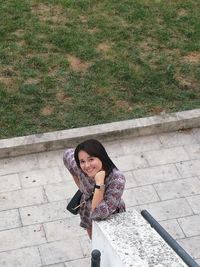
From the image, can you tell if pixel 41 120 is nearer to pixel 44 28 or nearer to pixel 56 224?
pixel 56 224

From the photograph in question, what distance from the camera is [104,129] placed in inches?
301

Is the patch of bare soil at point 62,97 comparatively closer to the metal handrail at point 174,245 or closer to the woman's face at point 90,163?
the woman's face at point 90,163

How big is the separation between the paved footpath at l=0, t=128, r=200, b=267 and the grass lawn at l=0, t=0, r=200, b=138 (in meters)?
0.58

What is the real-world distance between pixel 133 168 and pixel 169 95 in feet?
5.57

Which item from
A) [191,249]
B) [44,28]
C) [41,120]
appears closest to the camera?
[191,249]

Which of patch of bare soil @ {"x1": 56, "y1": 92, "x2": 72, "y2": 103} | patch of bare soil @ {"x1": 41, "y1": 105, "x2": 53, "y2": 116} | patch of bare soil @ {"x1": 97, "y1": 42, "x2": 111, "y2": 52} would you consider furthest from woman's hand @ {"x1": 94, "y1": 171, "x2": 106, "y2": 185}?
patch of bare soil @ {"x1": 97, "y1": 42, "x2": 111, "y2": 52}

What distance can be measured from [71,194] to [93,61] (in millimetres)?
2968

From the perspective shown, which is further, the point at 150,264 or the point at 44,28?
the point at 44,28

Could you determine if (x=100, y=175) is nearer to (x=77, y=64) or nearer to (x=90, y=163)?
(x=90, y=163)

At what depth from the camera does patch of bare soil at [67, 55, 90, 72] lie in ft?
29.4

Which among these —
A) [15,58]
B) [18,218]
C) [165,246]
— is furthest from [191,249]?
[15,58]

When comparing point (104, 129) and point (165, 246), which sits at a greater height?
point (165, 246)

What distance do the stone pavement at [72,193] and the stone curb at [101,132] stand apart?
0.08m

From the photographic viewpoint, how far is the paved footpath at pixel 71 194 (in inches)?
245
